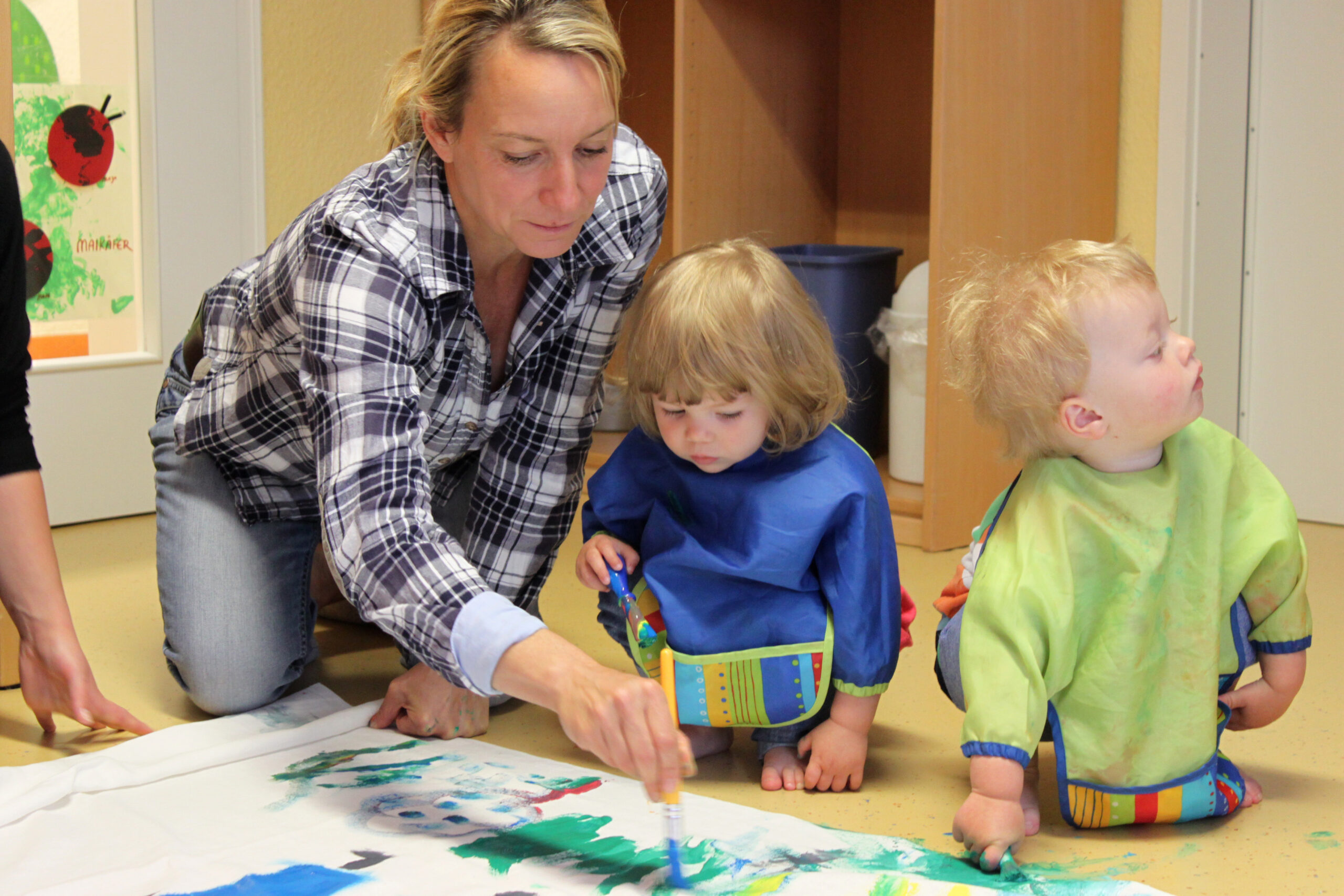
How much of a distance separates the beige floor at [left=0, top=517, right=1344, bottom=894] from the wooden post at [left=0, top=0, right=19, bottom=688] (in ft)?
0.08

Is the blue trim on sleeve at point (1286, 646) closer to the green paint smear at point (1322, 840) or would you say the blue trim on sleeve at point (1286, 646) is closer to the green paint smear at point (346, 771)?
the green paint smear at point (1322, 840)

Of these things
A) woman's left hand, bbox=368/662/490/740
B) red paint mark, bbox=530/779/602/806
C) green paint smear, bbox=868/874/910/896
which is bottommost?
red paint mark, bbox=530/779/602/806

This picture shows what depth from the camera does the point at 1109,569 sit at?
101 centimetres

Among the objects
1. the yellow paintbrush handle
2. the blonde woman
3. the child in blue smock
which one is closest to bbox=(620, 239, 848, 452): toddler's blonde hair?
the child in blue smock

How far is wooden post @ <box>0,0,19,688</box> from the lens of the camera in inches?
53.4

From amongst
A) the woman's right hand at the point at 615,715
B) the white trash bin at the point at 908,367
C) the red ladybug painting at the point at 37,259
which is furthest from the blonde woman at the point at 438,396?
the white trash bin at the point at 908,367

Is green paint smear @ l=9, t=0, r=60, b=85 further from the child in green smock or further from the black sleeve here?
the child in green smock

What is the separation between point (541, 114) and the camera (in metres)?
1.03

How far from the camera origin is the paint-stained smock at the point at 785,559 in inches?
44.2

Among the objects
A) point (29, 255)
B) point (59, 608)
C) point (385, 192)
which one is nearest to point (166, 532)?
point (59, 608)

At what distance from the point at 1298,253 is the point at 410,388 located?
1.60 m

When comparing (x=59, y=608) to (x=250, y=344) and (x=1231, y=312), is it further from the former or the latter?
(x=1231, y=312)

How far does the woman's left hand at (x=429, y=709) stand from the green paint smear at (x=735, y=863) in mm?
240

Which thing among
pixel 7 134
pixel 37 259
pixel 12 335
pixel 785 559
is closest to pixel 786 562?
pixel 785 559
